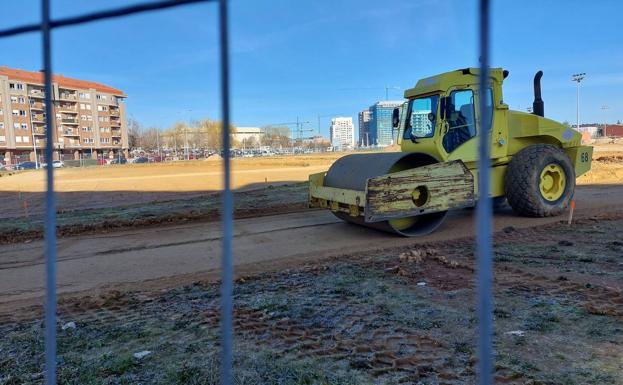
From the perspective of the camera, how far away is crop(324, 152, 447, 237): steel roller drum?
7.90 meters

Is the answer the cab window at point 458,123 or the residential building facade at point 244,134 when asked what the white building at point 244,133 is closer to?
the residential building facade at point 244,134

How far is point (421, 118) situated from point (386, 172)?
2113 mm

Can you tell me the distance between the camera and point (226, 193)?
1428 millimetres

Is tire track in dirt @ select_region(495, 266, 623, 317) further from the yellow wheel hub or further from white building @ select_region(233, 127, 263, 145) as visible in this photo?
the yellow wheel hub

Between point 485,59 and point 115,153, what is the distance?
9637 centimetres

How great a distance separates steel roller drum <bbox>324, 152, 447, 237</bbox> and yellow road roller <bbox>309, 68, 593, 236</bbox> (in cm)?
2

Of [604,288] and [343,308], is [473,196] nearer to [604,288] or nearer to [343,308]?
[604,288]

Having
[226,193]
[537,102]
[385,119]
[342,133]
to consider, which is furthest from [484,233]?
[342,133]

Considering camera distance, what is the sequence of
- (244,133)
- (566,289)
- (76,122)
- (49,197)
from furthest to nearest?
(76,122) < (566,289) < (244,133) < (49,197)

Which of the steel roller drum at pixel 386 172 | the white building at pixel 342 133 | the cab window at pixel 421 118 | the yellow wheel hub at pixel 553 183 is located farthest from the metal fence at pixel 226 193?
the white building at pixel 342 133

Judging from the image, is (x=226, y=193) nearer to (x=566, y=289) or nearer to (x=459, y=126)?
(x=566, y=289)

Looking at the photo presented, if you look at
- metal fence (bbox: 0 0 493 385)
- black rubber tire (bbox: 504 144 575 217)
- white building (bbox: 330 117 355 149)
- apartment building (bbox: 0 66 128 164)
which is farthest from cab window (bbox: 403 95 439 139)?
white building (bbox: 330 117 355 149)

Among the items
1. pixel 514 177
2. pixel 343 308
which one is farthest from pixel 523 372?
pixel 514 177

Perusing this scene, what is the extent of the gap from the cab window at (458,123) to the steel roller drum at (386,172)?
0.59 meters
